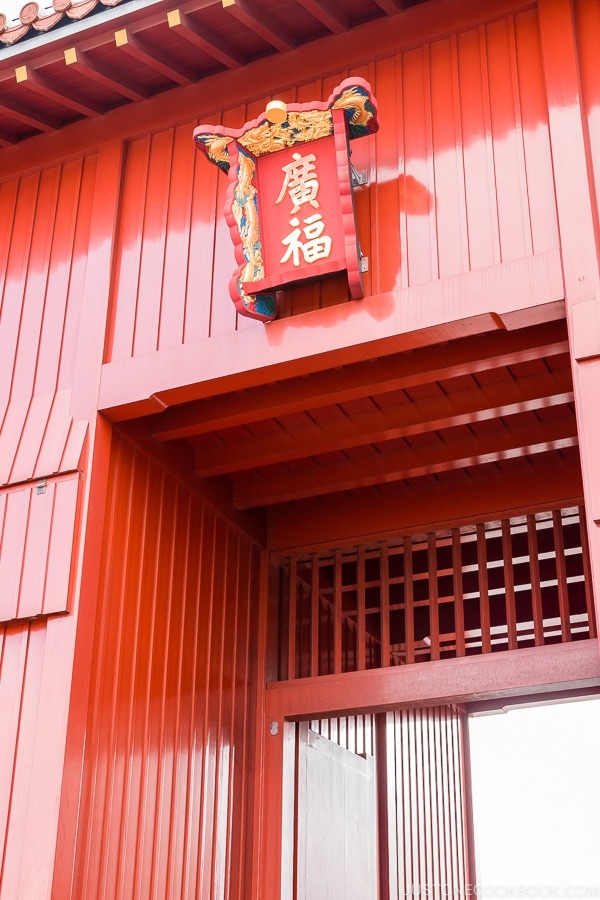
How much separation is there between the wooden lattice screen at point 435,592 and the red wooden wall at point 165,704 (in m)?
0.42

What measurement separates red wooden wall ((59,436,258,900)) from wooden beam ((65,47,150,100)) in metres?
1.79

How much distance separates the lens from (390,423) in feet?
16.1

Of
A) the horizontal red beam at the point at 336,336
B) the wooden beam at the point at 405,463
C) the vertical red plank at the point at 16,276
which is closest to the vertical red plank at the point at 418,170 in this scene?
the horizontal red beam at the point at 336,336

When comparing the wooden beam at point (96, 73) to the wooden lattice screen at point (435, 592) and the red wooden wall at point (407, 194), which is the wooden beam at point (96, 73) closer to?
the red wooden wall at point (407, 194)

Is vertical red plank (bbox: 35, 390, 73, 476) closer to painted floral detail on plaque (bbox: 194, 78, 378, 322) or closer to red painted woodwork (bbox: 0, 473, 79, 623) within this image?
→ red painted woodwork (bbox: 0, 473, 79, 623)

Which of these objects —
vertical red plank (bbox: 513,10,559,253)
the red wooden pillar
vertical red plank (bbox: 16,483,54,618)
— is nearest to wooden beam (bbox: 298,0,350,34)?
vertical red plank (bbox: 513,10,559,253)

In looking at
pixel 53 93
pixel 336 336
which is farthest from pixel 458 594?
pixel 53 93

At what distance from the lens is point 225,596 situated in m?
5.42

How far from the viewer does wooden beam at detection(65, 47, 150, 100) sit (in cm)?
495

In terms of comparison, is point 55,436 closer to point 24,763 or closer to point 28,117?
point 24,763

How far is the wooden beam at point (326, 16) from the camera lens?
186 inches

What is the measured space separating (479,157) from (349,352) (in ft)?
3.25

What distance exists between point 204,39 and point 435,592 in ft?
9.75

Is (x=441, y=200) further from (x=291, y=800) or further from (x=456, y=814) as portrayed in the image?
(x=456, y=814)
